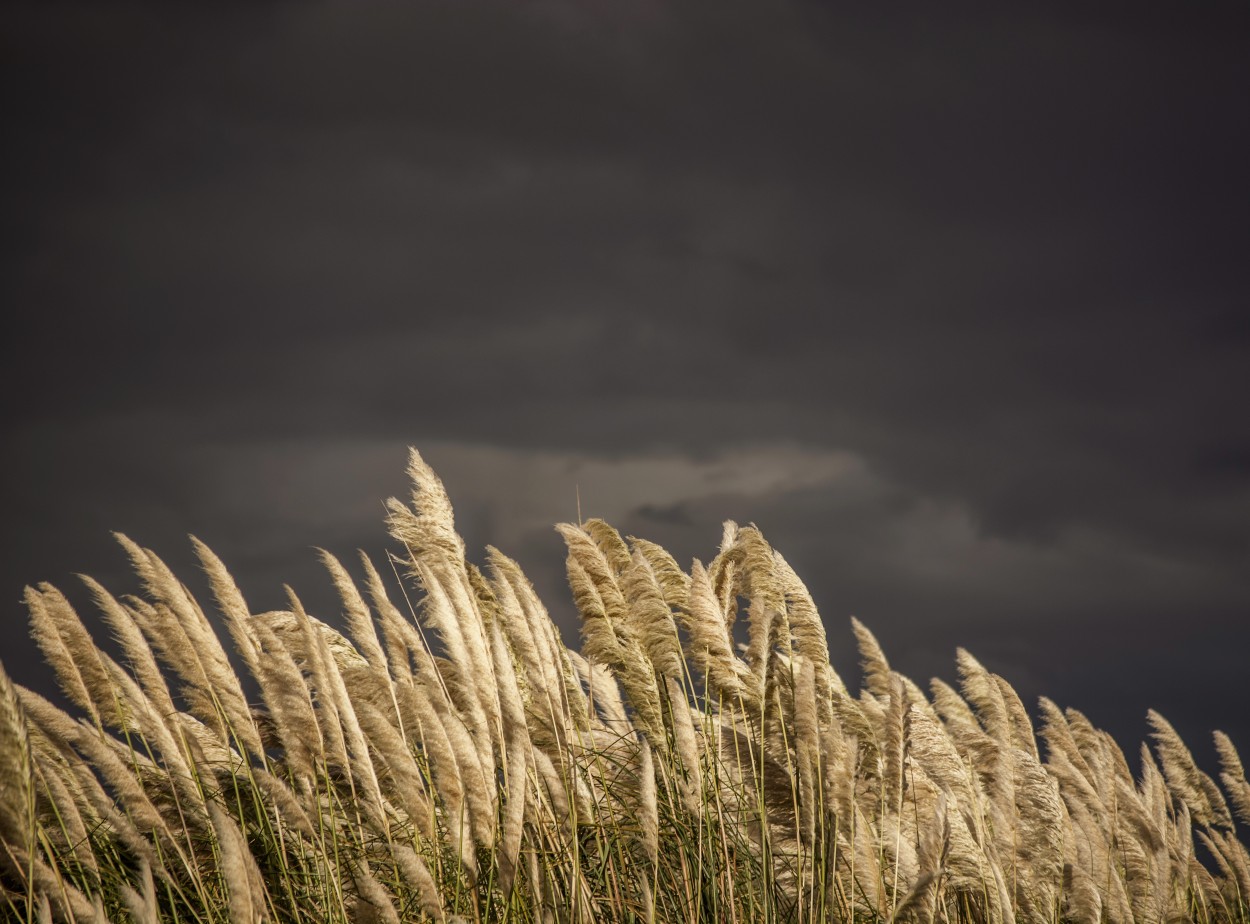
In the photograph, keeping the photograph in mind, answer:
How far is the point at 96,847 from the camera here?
4.56m

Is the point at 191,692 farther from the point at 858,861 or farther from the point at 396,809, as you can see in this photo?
the point at 858,861

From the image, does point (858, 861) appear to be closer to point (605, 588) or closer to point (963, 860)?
point (963, 860)

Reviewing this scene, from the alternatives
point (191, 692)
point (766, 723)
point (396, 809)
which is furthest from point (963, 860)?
point (191, 692)

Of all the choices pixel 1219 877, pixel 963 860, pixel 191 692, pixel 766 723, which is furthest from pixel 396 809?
pixel 1219 877

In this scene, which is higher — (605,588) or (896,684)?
(605,588)

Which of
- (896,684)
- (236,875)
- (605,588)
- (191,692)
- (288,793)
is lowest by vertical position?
(236,875)

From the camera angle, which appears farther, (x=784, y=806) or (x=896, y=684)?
(x=784, y=806)

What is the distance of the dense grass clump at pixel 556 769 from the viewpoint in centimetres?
368

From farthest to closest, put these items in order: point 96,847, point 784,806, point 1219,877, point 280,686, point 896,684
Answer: point 1219,877 → point 96,847 → point 784,806 → point 280,686 → point 896,684

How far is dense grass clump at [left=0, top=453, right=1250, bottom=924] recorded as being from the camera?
3678 mm

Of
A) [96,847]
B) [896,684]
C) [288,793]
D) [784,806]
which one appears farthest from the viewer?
[96,847]

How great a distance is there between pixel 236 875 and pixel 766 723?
2.52 meters

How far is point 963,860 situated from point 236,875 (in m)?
2.66

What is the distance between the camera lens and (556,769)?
4.34m
